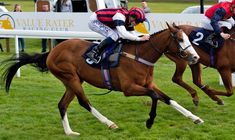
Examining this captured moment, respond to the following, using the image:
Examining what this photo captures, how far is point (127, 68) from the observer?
20.5ft

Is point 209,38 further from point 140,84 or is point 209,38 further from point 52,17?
point 52,17

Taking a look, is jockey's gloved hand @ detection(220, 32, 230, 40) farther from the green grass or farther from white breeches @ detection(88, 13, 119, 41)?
white breeches @ detection(88, 13, 119, 41)

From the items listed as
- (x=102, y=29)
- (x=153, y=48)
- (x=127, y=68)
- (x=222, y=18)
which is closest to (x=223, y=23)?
(x=222, y=18)

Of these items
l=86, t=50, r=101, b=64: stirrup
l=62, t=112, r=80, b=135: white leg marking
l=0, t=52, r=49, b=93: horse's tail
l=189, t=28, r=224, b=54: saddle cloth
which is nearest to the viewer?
l=62, t=112, r=80, b=135: white leg marking

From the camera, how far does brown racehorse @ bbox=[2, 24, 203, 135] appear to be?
6.09 m

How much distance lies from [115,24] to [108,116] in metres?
1.53

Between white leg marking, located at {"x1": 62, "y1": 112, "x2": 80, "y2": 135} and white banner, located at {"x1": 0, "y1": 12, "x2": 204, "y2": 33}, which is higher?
white leg marking, located at {"x1": 62, "y1": 112, "x2": 80, "y2": 135}

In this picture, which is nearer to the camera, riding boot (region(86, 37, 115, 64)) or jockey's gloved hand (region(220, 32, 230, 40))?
riding boot (region(86, 37, 115, 64))

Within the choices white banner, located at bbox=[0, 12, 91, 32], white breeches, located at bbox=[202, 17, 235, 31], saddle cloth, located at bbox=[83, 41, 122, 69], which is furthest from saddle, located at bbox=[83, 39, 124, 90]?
white banner, located at bbox=[0, 12, 91, 32]

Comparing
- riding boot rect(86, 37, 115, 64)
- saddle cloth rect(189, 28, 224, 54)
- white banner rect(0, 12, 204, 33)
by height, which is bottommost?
white banner rect(0, 12, 204, 33)

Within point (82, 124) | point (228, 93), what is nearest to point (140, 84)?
point (82, 124)

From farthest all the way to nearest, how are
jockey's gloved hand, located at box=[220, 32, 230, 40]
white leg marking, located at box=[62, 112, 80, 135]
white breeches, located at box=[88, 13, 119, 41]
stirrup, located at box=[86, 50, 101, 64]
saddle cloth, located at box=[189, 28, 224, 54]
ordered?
saddle cloth, located at box=[189, 28, 224, 54] < jockey's gloved hand, located at box=[220, 32, 230, 40] < white breeches, located at box=[88, 13, 119, 41] < stirrup, located at box=[86, 50, 101, 64] < white leg marking, located at box=[62, 112, 80, 135]

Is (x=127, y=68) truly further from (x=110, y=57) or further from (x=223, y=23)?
(x=223, y=23)

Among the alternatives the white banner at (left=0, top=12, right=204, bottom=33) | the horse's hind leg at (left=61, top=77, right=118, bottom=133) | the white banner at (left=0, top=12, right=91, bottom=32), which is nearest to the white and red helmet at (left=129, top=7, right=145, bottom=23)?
the horse's hind leg at (left=61, top=77, right=118, bottom=133)
